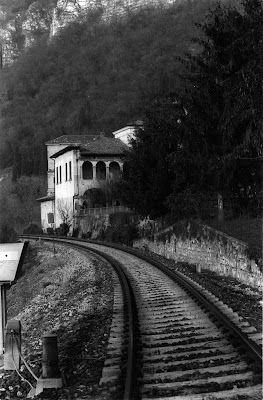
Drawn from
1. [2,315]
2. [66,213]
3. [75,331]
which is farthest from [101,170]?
[2,315]

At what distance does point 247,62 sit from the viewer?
2170 cm

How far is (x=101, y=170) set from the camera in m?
58.7

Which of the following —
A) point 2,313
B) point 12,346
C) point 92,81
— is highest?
point 92,81

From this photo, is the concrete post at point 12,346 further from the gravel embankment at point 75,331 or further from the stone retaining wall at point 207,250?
the stone retaining wall at point 207,250

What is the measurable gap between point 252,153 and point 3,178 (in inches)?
2717

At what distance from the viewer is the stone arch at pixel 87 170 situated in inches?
2277

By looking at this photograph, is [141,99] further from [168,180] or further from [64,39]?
[64,39]

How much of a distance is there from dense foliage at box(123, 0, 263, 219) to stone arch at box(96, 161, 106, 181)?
33.0 meters

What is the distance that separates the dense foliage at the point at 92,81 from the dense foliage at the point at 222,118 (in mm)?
52394

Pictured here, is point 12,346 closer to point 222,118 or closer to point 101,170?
point 222,118

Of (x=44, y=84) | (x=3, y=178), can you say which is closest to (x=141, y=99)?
(x=3, y=178)

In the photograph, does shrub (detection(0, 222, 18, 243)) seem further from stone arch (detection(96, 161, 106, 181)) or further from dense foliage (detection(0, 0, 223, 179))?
dense foliage (detection(0, 0, 223, 179))

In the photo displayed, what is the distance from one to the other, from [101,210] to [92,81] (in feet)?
260

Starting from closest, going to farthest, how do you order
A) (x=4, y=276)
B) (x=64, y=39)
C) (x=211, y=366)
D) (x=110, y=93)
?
(x=211, y=366)
(x=4, y=276)
(x=110, y=93)
(x=64, y=39)
